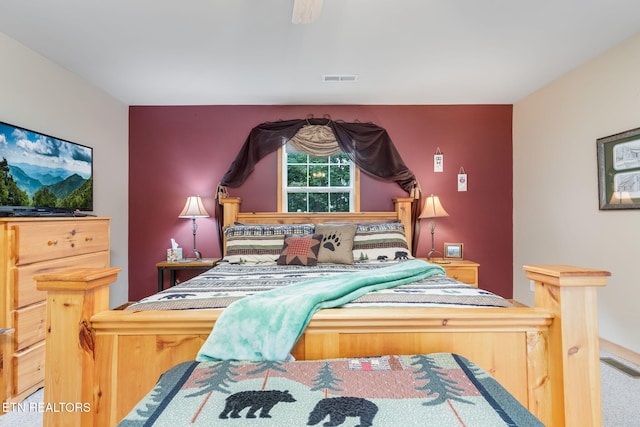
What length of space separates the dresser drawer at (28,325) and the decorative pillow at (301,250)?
1528 millimetres

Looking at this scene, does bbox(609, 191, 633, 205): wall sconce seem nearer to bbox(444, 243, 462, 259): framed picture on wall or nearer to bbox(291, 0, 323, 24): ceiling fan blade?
bbox(444, 243, 462, 259): framed picture on wall

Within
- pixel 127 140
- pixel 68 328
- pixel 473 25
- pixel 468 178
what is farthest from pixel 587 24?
A: pixel 127 140

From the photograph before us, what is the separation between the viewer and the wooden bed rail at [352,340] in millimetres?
1129

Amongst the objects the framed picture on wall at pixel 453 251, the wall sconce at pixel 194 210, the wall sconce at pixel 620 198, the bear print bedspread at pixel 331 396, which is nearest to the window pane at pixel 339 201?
the framed picture on wall at pixel 453 251

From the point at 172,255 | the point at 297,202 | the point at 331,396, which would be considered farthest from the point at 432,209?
the point at 331,396

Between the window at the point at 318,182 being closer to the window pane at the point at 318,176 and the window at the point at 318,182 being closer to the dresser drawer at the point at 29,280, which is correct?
the window pane at the point at 318,176

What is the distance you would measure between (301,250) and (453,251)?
6.14 feet

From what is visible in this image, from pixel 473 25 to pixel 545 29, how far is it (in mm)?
523

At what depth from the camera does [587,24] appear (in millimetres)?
2281

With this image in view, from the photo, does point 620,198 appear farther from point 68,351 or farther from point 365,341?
point 68,351

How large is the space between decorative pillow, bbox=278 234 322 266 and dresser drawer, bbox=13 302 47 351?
1.53 metres

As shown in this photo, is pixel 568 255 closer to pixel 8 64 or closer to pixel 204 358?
pixel 204 358

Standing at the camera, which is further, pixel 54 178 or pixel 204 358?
pixel 54 178

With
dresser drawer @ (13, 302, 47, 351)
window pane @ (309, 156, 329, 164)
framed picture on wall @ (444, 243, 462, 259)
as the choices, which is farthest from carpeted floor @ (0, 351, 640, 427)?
window pane @ (309, 156, 329, 164)
